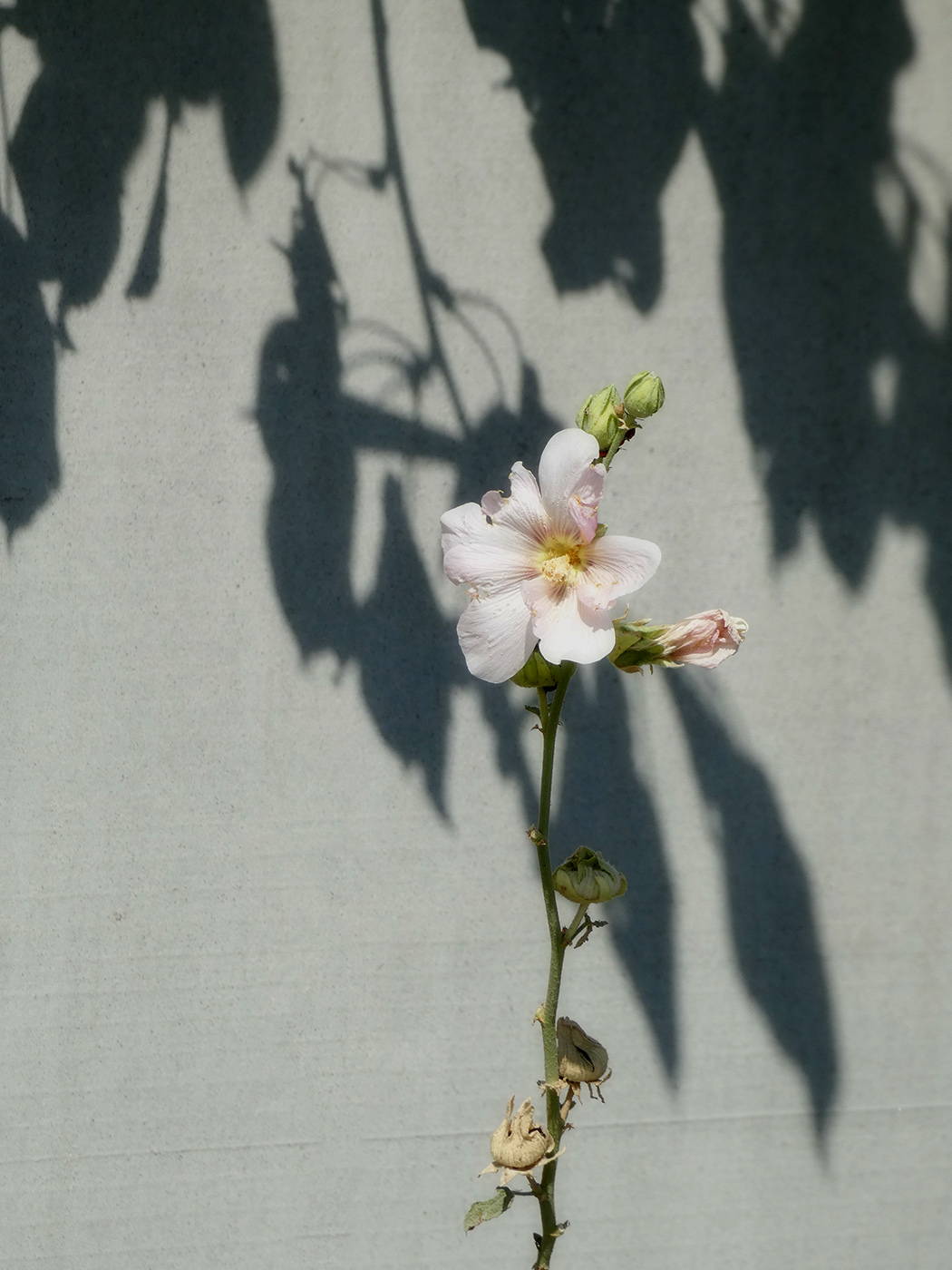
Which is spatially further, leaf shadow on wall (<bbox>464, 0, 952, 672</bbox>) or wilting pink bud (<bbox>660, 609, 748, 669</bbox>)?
leaf shadow on wall (<bbox>464, 0, 952, 672</bbox>)

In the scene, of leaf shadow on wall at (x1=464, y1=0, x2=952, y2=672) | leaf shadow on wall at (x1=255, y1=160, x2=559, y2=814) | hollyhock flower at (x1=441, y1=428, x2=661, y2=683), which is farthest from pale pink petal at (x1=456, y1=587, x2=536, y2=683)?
leaf shadow on wall at (x1=464, y1=0, x2=952, y2=672)

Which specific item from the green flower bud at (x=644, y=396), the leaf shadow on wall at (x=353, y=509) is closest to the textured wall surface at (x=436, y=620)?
the leaf shadow on wall at (x=353, y=509)

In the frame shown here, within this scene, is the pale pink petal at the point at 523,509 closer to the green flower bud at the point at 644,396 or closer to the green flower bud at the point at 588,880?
the green flower bud at the point at 644,396

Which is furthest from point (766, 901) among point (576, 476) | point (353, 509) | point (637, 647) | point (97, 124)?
point (97, 124)

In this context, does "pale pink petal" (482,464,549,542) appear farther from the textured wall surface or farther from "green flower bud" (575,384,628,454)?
the textured wall surface

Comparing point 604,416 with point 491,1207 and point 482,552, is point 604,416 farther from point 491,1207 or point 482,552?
point 491,1207

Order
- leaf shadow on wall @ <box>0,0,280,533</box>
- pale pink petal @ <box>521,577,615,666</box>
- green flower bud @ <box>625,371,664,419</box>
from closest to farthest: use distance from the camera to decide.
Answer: pale pink petal @ <box>521,577,615,666</box>, green flower bud @ <box>625,371,664,419</box>, leaf shadow on wall @ <box>0,0,280,533</box>
